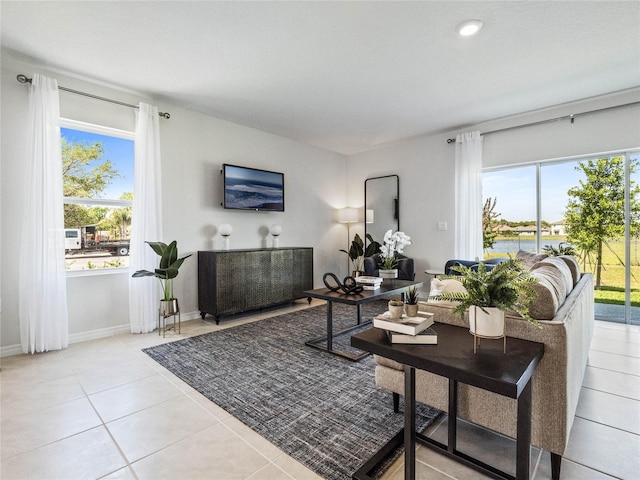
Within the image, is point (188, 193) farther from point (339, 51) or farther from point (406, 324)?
point (406, 324)

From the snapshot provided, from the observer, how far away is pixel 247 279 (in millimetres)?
4121

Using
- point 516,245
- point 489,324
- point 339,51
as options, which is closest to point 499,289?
point 489,324

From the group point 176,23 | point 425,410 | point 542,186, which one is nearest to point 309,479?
point 425,410

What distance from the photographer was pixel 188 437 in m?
1.71

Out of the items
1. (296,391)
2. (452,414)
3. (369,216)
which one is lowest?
(296,391)

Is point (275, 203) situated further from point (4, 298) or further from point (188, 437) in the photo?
point (188, 437)

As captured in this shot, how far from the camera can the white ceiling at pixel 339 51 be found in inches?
89.0

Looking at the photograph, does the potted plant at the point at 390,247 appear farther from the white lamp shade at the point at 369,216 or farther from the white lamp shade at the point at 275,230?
the white lamp shade at the point at 369,216

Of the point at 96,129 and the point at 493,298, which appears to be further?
the point at 96,129

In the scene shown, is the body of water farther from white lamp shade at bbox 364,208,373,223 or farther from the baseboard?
the baseboard

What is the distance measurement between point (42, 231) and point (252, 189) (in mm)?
2439

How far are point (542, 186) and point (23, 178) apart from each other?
5.97 m

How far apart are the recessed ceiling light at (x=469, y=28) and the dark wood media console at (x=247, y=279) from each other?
319 centimetres

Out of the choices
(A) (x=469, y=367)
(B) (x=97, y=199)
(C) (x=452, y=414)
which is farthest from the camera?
(B) (x=97, y=199)
